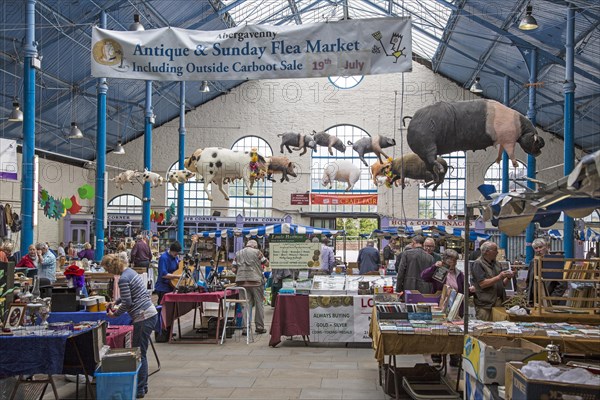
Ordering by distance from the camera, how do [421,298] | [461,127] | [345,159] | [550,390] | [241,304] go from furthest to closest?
[345,159]
[241,304]
[421,298]
[461,127]
[550,390]

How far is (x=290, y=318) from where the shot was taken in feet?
33.2

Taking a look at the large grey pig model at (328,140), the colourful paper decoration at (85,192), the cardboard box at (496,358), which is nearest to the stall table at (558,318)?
the cardboard box at (496,358)

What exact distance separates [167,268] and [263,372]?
2862mm

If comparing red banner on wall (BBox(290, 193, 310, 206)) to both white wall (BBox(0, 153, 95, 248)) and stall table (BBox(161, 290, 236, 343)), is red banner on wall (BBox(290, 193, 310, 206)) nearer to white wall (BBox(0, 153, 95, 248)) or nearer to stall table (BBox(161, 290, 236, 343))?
white wall (BBox(0, 153, 95, 248))

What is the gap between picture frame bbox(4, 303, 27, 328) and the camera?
6.30 metres

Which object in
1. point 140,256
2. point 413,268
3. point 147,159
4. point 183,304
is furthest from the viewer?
point 147,159

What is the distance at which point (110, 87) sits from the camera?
86.9 ft

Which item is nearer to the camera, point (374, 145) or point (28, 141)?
point (28, 141)

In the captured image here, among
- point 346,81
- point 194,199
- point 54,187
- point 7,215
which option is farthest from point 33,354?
point 194,199

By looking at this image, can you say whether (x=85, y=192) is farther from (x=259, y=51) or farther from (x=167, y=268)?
(x=259, y=51)

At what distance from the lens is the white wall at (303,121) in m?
31.6

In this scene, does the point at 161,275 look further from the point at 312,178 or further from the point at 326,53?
the point at 312,178

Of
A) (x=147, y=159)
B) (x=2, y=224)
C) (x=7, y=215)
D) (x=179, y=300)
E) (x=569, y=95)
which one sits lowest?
(x=179, y=300)

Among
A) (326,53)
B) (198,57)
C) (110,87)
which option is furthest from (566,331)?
(110,87)
